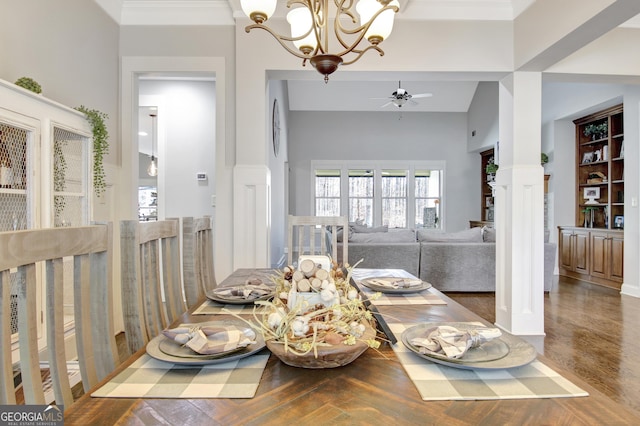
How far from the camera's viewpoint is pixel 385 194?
8898 mm

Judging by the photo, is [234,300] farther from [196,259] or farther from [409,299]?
[409,299]

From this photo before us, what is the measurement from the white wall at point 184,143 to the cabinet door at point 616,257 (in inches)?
208

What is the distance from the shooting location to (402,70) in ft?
10.2

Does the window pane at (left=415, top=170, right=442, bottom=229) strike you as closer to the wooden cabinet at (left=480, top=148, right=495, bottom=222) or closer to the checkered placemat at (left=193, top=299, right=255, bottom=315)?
the wooden cabinet at (left=480, top=148, right=495, bottom=222)

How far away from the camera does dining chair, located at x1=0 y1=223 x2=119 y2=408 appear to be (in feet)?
2.46

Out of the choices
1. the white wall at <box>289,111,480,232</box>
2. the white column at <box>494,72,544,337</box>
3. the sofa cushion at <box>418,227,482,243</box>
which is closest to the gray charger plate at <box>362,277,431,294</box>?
the white column at <box>494,72,544,337</box>

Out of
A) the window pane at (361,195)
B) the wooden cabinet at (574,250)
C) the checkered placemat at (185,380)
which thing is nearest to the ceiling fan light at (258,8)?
the checkered placemat at (185,380)

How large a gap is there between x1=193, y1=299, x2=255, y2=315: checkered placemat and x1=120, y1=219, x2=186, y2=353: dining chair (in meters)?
0.18

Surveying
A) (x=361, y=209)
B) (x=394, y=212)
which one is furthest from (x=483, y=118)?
(x=361, y=209)

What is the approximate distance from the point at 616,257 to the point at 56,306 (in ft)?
20.1

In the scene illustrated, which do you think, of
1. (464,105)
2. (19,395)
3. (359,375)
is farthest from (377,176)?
(359,375)

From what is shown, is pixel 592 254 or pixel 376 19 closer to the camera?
pixel 376 19

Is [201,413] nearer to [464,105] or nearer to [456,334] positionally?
[456,334]

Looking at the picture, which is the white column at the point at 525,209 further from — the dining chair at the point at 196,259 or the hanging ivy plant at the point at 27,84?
the hanging ivy plant at the point at 27,84
